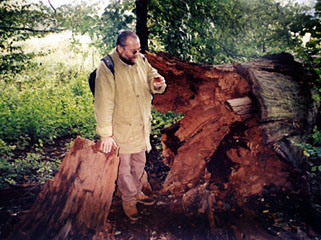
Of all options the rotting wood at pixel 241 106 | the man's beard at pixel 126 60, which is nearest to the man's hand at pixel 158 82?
the man's beard at pixel 126 60

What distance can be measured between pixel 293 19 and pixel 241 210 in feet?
8.07

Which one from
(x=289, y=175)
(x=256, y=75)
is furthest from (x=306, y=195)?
(x=256, y=75)

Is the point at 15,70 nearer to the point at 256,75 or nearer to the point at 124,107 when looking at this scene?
the point at 124,107

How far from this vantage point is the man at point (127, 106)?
2611mm

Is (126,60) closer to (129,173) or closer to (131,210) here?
(129,173)

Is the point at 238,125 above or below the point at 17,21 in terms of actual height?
below

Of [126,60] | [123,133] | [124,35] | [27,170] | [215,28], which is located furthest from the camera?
[215,28]

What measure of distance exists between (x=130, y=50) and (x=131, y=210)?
1.91 m

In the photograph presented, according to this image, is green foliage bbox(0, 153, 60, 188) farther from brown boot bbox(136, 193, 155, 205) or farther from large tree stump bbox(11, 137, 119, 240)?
brown boot bbox(136, 193, 155, 205)

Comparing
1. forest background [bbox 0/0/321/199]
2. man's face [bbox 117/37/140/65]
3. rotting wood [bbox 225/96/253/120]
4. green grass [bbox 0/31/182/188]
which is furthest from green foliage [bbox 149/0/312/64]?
man's face [bbox 117/37/140/65]

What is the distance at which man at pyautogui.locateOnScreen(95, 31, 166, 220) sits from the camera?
2.61 metres

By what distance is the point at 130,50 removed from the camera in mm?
2615

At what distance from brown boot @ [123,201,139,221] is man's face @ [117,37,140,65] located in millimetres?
1719

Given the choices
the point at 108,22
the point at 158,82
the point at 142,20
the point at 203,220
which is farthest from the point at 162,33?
the point at 203,220
